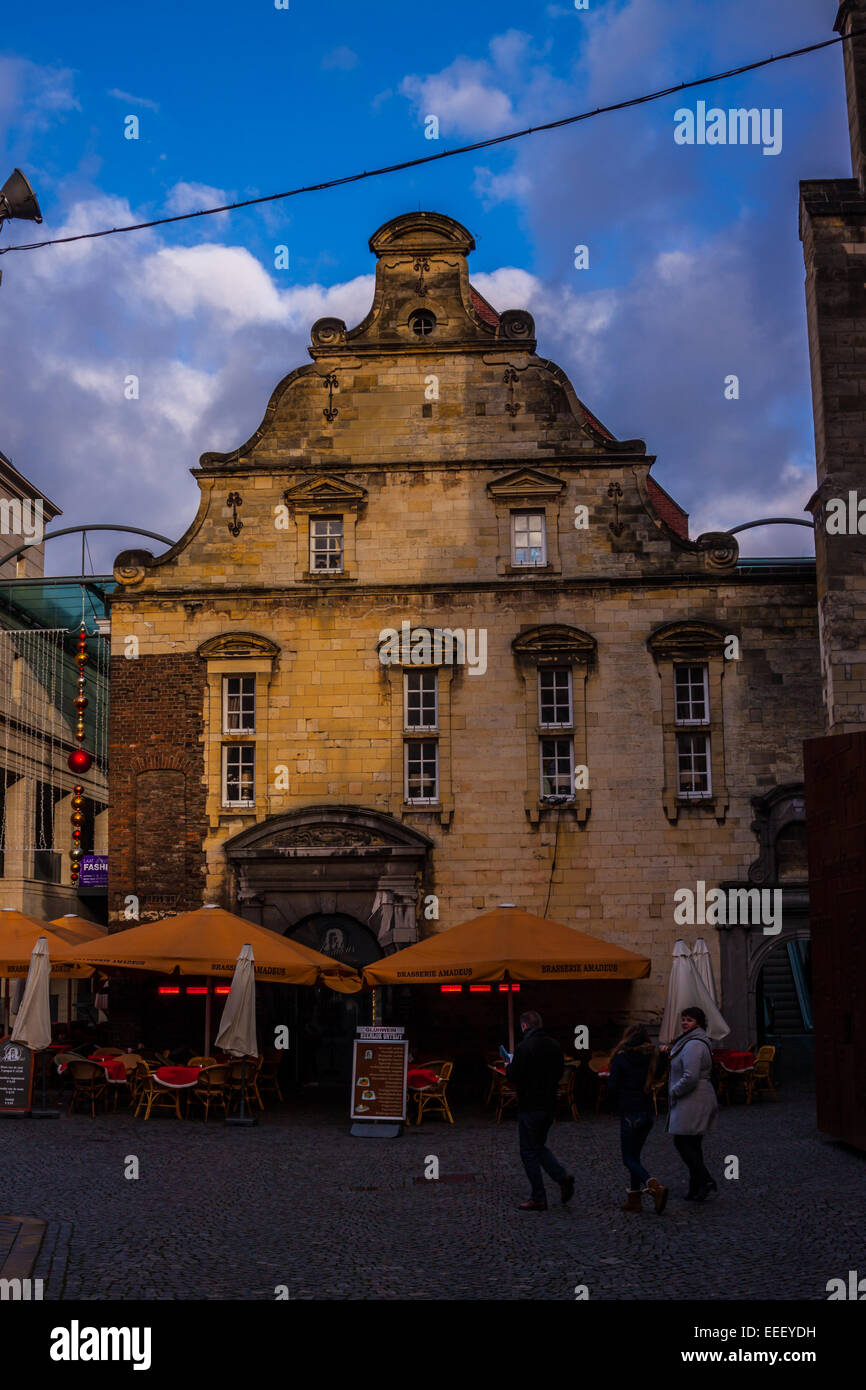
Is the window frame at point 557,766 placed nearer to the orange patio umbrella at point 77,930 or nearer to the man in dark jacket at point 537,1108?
the orange patio umbrella at point 77,930

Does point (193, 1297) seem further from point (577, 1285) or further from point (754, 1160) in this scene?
point (754, 1160)

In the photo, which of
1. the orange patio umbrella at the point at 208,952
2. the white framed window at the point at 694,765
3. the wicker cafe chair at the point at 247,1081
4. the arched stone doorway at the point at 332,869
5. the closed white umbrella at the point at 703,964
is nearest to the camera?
the orange patio umbrella at the point at 208,952

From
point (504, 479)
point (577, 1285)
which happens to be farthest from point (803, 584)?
point (577, 1285)

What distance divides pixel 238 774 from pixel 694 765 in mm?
7911

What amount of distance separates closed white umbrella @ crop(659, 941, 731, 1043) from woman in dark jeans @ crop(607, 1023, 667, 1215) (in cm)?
656

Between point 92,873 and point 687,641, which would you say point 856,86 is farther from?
point 92,873

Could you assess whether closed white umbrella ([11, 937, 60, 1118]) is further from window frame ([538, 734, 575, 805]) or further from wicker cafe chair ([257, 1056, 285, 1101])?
window frame ([538, 734, 575, 805])

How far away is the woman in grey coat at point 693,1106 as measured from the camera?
12555mm

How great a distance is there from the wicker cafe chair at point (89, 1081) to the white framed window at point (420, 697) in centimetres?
804

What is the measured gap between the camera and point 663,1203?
12039 millimetres

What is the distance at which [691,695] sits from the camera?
82.6 ft

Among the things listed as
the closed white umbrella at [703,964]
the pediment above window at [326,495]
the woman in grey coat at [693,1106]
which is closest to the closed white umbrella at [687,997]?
the closed white umbrella at [703,964]

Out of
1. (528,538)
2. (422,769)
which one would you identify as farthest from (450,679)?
(528,538)

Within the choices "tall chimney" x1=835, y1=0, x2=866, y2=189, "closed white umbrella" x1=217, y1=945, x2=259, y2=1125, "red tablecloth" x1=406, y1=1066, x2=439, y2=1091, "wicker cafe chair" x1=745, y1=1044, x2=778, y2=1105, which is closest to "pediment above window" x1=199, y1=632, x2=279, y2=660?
"closed white umbrella" x1=217, y1=945, x2=259, y2=1125
